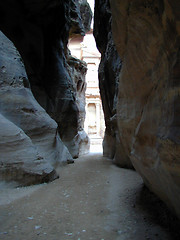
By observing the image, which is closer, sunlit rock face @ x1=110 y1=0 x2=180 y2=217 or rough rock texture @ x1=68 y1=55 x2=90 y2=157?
sunlit rock face @ x1=110 y1=0 x2=180 y2=217

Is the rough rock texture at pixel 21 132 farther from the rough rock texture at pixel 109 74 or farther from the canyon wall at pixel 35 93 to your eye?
the rough rock texture at pixel 109 74

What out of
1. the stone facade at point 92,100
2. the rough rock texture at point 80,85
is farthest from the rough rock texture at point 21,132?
the stone facade at point 92,100

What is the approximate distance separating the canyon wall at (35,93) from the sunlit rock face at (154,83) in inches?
97.9

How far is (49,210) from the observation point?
8.77 ft

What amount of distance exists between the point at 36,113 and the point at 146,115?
12.9 ft

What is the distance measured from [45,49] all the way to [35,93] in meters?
2.82

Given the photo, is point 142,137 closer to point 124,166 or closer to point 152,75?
Answer: point 152,75

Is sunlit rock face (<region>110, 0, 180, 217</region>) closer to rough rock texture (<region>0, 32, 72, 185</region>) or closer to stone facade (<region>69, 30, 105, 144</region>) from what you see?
rough rock texture (<region>0, 32, 72, 185</region>)

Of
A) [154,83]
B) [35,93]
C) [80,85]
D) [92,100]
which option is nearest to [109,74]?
[35,93]

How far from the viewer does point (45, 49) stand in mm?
9930

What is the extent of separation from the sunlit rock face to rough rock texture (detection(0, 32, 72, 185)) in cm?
235

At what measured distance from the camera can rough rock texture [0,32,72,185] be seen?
12.5 feet

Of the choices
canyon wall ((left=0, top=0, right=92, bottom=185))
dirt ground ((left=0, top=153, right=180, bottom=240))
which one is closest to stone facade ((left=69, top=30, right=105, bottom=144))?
canyon wall ((left=0, top=0, right=92, bottom=185))

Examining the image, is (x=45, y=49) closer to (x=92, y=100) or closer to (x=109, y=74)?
(x=109, y=74)
